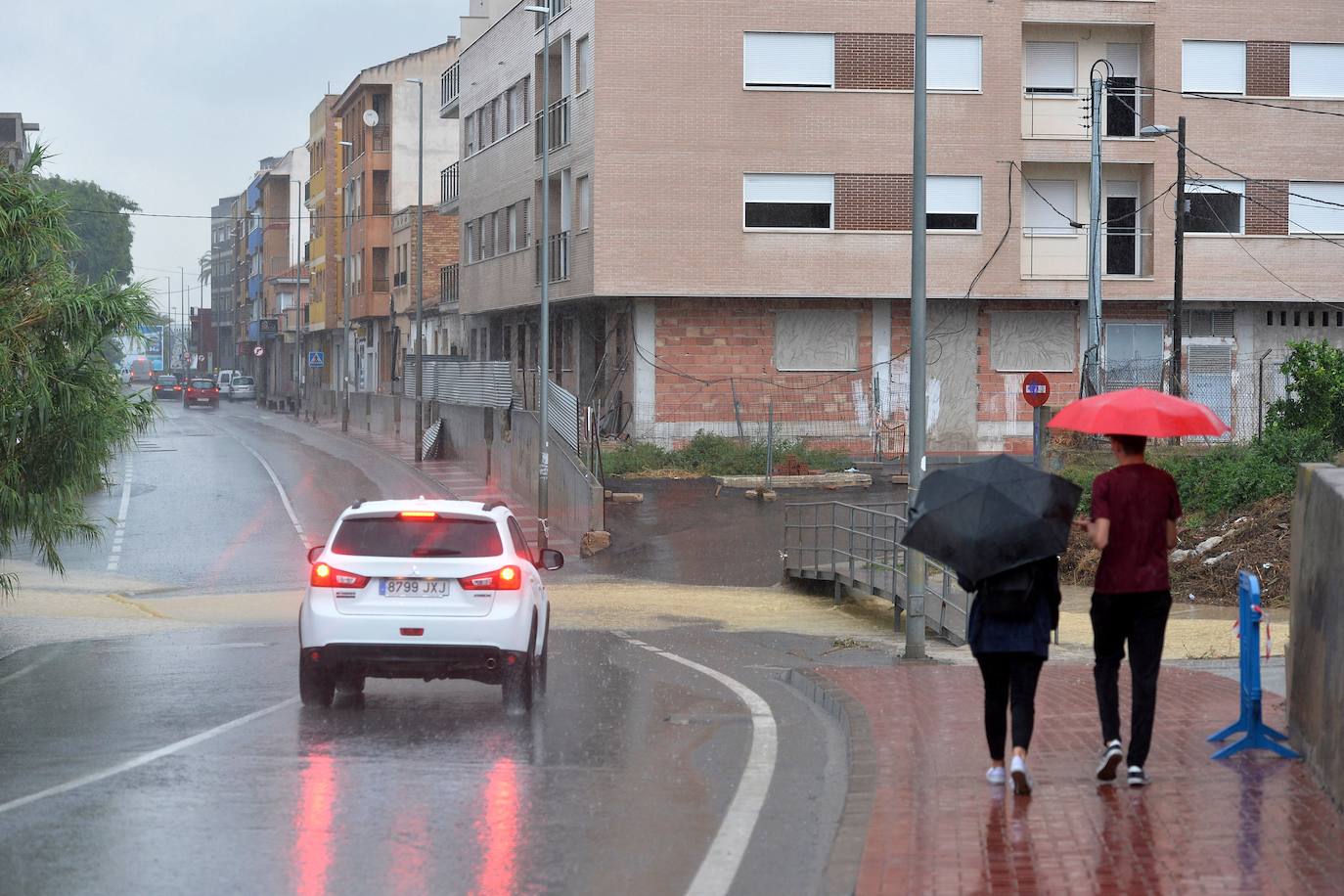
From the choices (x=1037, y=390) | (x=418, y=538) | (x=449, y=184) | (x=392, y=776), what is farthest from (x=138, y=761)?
(x=449, y=184)

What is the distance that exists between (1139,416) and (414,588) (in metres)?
5.53

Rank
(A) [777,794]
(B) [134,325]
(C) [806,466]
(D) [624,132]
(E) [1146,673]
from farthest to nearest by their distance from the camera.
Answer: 1. (D) [624,132]
2. (C) [806,466]
3. (B) [134,325]
4. (A) [777,794]
5. (E) [1146,673]

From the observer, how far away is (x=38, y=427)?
18.1 metres

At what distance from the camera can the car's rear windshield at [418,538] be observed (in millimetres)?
12250

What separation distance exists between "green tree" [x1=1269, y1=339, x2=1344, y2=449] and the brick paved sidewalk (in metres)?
18.2

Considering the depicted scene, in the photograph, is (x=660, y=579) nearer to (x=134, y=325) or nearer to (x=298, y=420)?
(x=134, y=325)

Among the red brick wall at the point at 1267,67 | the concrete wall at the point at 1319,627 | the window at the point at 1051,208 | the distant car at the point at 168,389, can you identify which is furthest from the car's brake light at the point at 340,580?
the distant car at the point at 168,389

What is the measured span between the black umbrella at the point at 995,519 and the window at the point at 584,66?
34.1 metres

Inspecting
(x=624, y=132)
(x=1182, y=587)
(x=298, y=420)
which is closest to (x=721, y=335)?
(x=624, y=132)

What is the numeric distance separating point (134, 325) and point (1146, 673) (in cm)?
1268

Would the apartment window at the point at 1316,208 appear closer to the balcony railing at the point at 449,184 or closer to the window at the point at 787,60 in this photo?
the window at the point at 787,60

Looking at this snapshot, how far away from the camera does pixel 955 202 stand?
42062 mm

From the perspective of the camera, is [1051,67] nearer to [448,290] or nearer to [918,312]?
[448,290]

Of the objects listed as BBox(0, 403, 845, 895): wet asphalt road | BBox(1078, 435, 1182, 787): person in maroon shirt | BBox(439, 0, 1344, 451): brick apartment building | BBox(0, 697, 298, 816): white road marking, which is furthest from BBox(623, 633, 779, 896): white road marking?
BBox(439, 0, 1344, 451): brick apartment building
